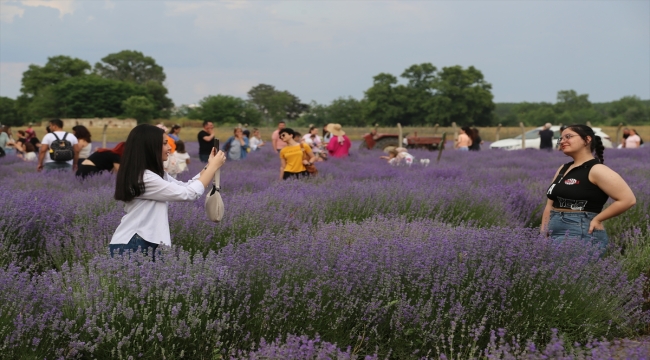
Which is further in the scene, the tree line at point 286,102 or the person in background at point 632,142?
the tree line at point 286,102

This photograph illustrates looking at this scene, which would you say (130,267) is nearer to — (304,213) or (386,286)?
(386,286)

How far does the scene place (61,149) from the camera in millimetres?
9703

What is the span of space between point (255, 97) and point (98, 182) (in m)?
108

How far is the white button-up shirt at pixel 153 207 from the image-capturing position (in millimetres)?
3820

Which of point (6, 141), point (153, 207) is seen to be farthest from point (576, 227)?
point (6, 141)

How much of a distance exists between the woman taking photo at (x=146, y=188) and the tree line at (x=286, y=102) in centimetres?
7731

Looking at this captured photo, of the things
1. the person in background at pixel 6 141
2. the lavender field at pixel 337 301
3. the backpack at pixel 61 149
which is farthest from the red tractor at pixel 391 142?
the lavender field at pixel 337 301

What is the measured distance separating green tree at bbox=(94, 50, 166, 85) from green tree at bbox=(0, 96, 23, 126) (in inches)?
545

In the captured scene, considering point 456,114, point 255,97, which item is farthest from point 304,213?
point 255,97

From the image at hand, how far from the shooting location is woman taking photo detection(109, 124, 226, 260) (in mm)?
3797

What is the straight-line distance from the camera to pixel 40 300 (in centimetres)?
326

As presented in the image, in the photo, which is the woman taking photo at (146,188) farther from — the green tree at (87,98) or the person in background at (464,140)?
the green tree at (87,98)

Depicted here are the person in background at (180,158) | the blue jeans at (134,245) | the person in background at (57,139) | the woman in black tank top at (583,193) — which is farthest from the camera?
the person in background at (180,158)

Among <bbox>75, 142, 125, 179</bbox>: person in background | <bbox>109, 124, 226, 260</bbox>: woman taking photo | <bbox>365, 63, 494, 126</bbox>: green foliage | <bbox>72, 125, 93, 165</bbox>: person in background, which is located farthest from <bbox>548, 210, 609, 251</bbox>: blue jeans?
<bbox>365, 63, 494, 126</bbox>: green foliage
